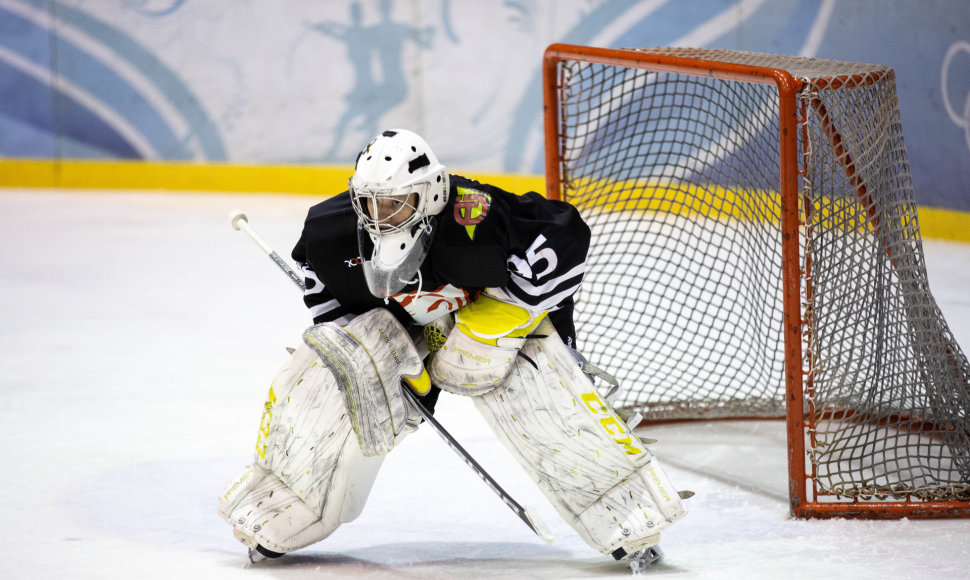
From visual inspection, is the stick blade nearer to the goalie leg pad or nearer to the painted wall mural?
the goalie leg pad

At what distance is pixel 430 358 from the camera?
2404mm

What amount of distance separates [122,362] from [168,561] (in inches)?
76.5

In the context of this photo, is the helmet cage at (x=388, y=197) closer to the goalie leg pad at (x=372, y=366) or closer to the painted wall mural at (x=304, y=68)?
the goalie leg pad at (x=372, y=366)

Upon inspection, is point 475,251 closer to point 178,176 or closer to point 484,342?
point 484,342

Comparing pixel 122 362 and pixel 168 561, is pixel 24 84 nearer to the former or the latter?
pixel 122 362

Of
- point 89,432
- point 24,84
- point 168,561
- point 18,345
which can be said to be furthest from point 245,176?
point 168,561

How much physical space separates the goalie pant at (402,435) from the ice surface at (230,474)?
119mm

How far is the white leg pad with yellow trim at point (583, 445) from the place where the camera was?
7.56 feet

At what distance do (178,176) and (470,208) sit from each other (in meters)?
6.28

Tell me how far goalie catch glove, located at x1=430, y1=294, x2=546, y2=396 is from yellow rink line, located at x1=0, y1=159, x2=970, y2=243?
5.10m

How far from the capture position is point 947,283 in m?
4.84

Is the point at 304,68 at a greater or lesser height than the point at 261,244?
lesser

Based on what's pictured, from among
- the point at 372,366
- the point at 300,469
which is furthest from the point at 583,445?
the point at 300,469

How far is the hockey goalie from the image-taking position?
7.17 feet
